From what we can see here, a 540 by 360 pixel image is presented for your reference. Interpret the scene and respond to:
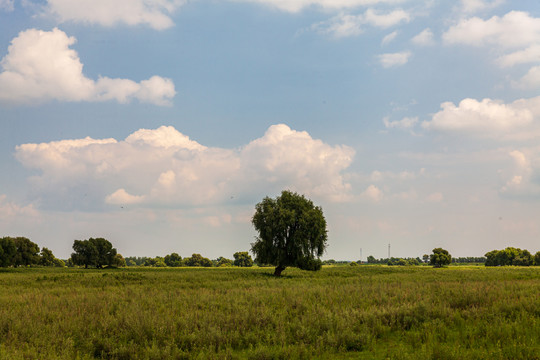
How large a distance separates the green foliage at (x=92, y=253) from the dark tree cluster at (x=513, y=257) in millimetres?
132960

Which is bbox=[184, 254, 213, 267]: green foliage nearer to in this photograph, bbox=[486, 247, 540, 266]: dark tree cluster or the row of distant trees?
the row of distant trees

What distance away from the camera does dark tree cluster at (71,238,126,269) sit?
90.4m

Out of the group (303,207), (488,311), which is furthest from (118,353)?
(303,207)

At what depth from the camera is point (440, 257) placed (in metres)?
119

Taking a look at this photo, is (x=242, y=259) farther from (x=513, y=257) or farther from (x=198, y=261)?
(x=513, y=257)

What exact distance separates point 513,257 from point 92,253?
13924 centimetres

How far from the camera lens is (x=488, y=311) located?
44.8ft

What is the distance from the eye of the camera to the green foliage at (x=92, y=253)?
90375 millimetres

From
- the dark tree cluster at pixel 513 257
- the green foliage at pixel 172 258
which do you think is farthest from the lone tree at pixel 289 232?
the green foliage at pixel 172 258

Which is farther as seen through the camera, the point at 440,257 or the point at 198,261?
the point at 198,261

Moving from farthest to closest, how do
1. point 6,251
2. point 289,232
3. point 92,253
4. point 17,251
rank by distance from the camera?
point 92,253
point 17,251
point 6,251
point 289,232

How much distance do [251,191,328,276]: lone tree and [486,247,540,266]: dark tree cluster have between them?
397 feet

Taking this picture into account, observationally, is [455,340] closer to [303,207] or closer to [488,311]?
[488,311]

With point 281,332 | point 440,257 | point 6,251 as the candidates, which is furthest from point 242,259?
point 281,332
